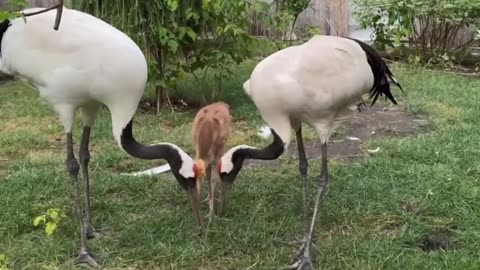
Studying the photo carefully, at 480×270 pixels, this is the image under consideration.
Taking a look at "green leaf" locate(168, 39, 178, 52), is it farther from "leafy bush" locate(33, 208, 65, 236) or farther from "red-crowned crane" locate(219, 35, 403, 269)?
"leafy bush" locate(33, 208, 65, 236)

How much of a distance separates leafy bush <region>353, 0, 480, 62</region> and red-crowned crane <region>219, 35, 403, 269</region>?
4347 mm

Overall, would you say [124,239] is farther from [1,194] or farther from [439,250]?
[439,250]

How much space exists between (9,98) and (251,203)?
14.4 feet

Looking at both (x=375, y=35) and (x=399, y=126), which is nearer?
(x=399, y=126)

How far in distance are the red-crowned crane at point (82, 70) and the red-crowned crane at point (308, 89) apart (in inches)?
20.9

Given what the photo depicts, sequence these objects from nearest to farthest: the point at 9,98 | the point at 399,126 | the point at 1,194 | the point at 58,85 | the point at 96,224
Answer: the point at 58,85, the point at 96,224, the point at 1,194, the point at 399,126, the point at 9,98

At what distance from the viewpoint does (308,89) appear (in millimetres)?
4203

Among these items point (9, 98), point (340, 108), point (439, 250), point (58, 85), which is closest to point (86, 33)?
point (58, 85)

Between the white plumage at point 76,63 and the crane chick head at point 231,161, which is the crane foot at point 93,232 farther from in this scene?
the crane chick head at point 231,161

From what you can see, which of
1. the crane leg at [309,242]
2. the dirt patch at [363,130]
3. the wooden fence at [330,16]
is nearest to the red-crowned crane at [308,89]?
the crane leg at [309,242]

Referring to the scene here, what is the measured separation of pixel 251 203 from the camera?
5.00 metres

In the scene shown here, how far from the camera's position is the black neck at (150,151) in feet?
14.4

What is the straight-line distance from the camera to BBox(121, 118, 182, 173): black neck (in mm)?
4383

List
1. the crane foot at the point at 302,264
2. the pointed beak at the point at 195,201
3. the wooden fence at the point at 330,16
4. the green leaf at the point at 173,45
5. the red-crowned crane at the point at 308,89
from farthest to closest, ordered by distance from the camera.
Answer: the wooden fence at the point at 330,16
the green leaf at the point at 173,45
the pointed beak at the point at 195,201
the red-crowned crane at the point at 308,89
the crane foot at the point at 302,264
